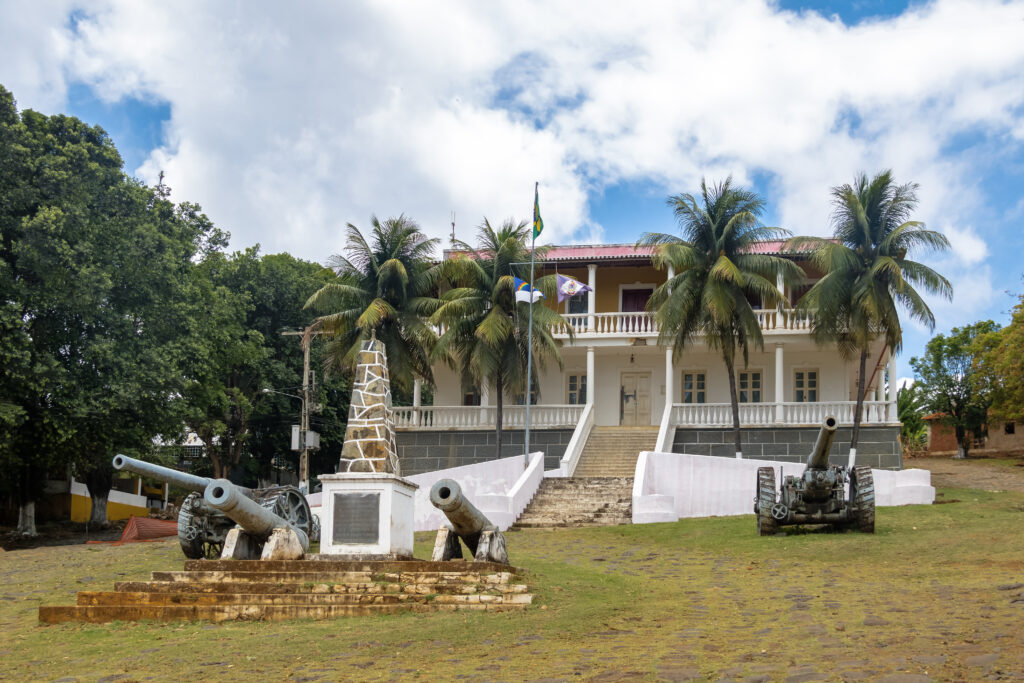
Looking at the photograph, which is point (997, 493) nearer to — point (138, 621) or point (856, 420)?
point (856, 420)

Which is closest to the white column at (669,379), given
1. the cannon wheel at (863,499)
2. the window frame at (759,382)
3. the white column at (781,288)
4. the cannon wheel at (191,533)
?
the window frame at (759,382)

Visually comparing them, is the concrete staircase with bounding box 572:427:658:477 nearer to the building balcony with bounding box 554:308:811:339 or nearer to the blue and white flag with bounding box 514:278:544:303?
the building balcony with bounding box 554:308:811:339

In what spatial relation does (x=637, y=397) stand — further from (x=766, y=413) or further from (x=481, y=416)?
(x=481, y=416)

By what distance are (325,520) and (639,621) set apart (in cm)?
416

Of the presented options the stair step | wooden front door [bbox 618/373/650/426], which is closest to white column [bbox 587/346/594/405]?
wooden front door [bbox 618/373/650/426]

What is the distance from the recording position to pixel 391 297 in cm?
3009

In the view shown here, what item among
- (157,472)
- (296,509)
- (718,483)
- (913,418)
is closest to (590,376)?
(718,483)

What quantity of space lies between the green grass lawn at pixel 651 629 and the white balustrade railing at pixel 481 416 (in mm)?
13685

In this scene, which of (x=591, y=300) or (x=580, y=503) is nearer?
(x=580, y=503)

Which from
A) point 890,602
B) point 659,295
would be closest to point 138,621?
point 890,602

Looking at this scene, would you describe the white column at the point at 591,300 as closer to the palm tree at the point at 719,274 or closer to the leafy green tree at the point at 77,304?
the palm tree at the point at 719,274

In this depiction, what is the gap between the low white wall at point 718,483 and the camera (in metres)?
23.3

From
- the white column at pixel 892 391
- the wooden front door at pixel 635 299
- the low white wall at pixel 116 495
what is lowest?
the low white wall at pixel 116 495

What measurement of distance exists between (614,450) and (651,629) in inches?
741
